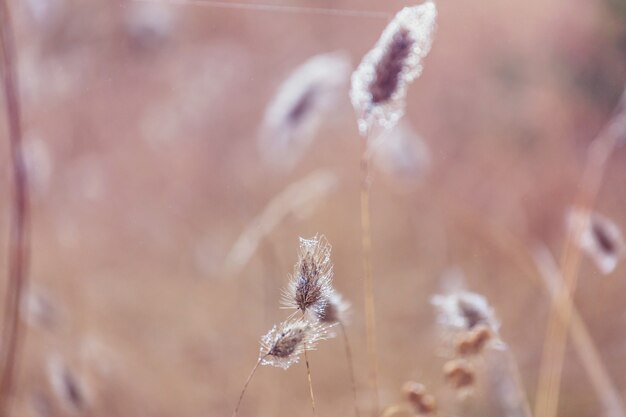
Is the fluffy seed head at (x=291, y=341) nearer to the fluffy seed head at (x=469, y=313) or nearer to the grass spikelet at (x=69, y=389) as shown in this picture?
the fluffy seed head at (x=469, y=313)

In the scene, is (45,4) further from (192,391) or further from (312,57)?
(192,391)

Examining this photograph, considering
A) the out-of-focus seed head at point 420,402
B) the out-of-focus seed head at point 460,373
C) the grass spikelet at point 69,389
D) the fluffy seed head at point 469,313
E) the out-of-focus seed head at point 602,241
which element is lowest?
the out-of-focus seed head at point 420,402

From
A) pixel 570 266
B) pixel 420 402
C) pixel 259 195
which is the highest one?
pixel 259 195

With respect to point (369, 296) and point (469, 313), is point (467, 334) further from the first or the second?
point (369, 296)

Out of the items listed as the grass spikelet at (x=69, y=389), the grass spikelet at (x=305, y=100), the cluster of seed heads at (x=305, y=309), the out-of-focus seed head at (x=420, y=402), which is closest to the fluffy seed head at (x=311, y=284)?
the cluster of seed heads at (x=305, y=309)

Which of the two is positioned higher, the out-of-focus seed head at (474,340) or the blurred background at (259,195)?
the blurred background at (259,195)

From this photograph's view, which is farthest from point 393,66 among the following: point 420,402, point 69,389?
point 69,389

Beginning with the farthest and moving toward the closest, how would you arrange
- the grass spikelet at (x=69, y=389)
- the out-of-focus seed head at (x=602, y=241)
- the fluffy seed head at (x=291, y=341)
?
the grass spikelet at (x=69, y=389) < the out-of-focus seed head at (x=602, y=241) < the fluffy seed head at (x=291, y=341)
